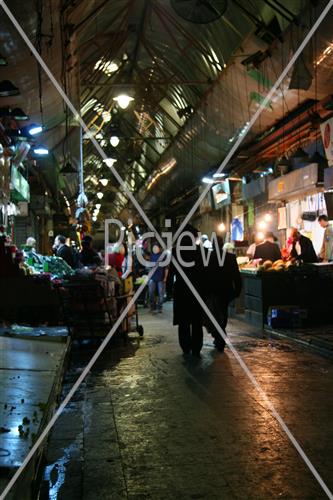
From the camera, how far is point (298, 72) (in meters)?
10.9

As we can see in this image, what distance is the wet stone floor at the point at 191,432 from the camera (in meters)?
4.27

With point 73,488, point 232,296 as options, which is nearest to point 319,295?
point 232,296

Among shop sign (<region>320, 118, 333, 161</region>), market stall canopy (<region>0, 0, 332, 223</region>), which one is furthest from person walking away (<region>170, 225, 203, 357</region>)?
shop sign (<region>320, 118, 333, 161</region>)

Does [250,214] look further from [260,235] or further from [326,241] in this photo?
[326,241]

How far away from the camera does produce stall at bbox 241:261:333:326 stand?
41.0 ft

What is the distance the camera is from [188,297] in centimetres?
984

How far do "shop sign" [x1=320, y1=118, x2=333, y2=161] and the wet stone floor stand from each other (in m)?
5.03

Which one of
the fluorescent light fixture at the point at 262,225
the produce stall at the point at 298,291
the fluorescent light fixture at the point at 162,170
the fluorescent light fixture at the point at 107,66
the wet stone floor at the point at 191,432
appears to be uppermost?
the fluorescent light fixture at the point at 107,66

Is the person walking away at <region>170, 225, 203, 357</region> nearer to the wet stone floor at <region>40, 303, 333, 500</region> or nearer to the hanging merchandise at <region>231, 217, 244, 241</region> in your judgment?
the wet stone floor at <region>40, 303, 333, 500</region>

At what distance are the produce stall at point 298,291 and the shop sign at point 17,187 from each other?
20.3 ft

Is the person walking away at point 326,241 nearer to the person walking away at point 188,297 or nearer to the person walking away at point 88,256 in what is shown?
the person walking away at point 188,297

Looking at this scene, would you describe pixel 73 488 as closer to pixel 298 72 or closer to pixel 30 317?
pixel 30 317

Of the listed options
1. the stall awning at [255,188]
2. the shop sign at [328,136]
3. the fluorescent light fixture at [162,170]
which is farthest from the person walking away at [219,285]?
the fluorescent light fixture at [162,170]

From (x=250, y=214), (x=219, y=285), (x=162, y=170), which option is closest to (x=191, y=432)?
(x=219, y=285)
